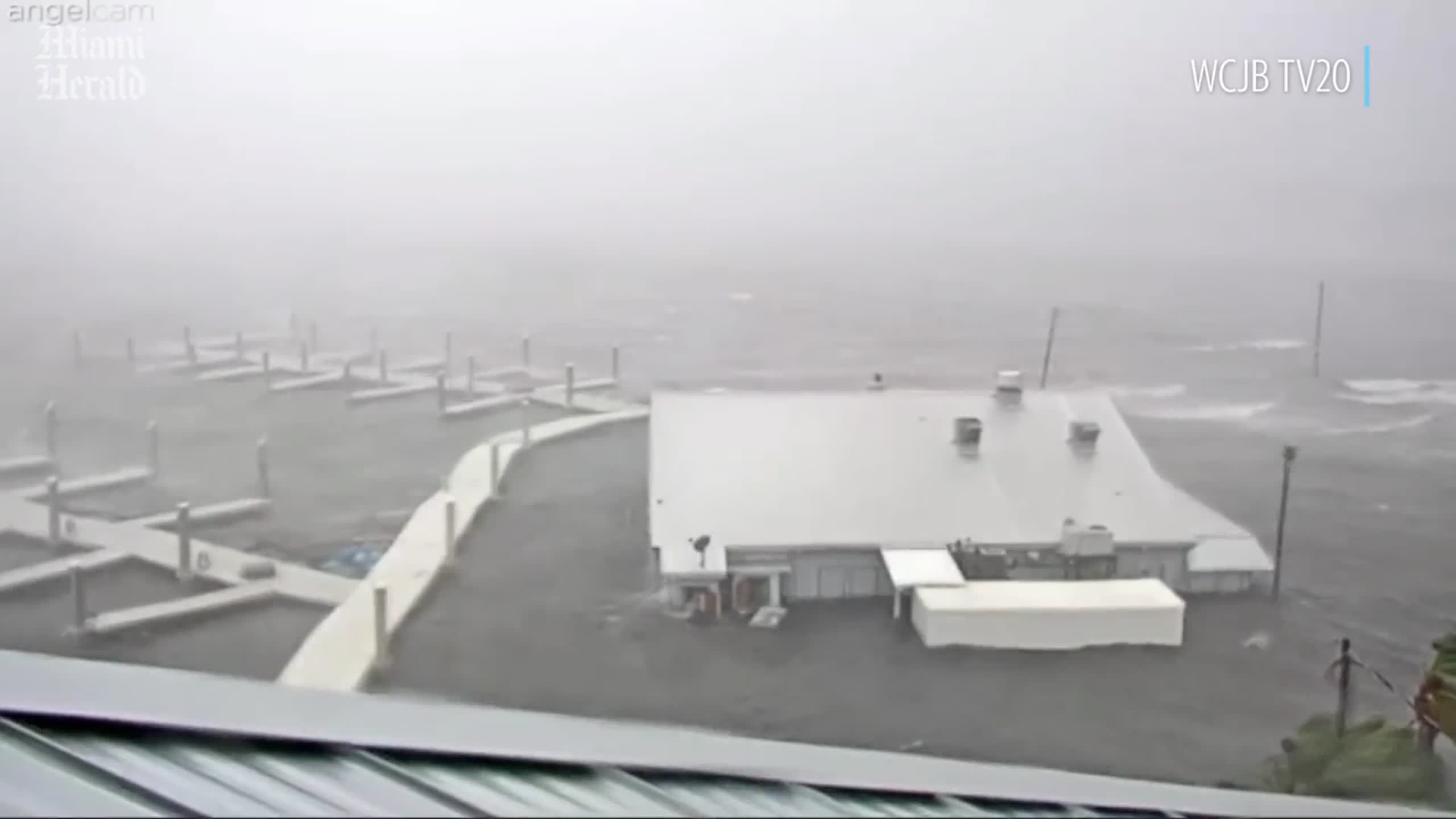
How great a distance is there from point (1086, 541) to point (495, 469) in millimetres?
1070

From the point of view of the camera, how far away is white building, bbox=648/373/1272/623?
6.99ft

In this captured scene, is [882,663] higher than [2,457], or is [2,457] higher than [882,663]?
[2,457]

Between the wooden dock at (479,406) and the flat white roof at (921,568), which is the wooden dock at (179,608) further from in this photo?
the flat white roof at (921,568)

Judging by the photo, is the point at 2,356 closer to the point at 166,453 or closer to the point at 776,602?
the point at 166,453

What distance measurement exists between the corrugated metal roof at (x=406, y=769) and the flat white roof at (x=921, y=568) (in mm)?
451

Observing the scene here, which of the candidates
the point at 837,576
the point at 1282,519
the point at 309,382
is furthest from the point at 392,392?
the point at 1282,519

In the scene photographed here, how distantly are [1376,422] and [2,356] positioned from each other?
2498 millimetres

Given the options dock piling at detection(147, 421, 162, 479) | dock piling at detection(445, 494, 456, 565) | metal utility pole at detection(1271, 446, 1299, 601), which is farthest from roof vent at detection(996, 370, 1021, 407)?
dock piling at detection(147, 421, 162, 479)

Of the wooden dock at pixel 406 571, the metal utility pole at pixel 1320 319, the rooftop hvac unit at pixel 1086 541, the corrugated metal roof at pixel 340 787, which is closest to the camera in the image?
the corrugated metal roof at pixel 340 787

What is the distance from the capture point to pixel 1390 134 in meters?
2.17

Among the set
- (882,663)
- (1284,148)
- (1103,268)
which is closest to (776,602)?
(882,663)

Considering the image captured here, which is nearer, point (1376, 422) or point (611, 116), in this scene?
point (611, 116)

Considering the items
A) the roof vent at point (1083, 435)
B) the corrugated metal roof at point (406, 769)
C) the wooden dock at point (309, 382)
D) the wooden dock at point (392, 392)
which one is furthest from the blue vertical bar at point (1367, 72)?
the wooden dock at point (309, 382)

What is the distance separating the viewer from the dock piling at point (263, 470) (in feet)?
7.10
